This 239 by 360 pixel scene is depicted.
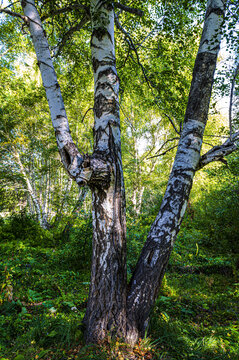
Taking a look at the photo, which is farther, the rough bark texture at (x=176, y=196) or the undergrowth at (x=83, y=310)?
the rough bark texture at (x=176, y=196)

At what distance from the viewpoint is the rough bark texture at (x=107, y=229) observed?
5.25 feet

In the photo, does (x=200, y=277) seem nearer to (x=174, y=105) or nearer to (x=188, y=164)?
(x=188, y=164)

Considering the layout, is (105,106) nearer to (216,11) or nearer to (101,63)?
(101,63)

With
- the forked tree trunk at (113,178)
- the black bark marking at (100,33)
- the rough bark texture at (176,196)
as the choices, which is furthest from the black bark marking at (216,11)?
the black bark marking at (100,33)

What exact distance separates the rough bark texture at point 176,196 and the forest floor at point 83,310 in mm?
309

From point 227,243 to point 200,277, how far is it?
1.13m

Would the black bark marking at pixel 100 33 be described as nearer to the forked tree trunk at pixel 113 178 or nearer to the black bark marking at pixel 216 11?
the forked tree trunk at pixel 113 178

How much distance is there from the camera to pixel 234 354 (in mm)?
1647

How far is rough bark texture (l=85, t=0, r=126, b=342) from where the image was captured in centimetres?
160

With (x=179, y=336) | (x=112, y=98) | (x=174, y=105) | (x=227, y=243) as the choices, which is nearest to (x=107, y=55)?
(x=112, y=98)

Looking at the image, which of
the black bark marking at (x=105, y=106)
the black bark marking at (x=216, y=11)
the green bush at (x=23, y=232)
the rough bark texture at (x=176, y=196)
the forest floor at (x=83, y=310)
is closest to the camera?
the forest floor at (x=83, y=310)

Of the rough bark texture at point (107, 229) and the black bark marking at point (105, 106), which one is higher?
the black bark marking at point (105, 106)

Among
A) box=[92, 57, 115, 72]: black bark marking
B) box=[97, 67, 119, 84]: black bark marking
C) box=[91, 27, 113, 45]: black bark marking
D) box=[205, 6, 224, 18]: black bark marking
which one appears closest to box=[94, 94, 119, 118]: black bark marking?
box=[97, 67, 119, 84]: black bark marking

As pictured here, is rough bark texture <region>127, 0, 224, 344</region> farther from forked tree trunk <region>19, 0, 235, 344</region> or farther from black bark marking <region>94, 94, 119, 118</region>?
black bark marking <region>94, 94, 119, 118</region>
